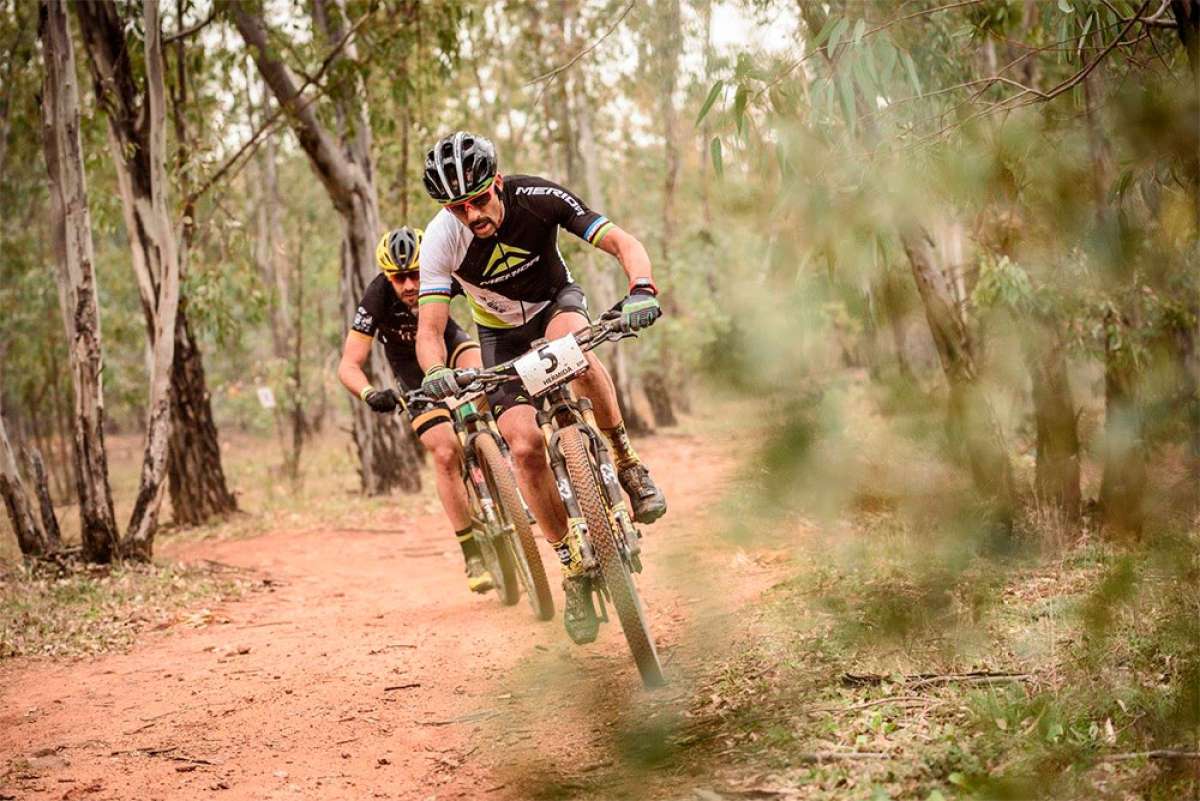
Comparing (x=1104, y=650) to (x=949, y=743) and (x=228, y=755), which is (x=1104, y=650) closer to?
(x=949, y=743)

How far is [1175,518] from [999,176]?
1250 mm

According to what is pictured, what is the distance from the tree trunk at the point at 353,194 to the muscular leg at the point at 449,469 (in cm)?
663

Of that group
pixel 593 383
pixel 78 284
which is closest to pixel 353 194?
pixel 78 284

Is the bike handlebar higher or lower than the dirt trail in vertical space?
higher

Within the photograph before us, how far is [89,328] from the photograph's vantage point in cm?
920

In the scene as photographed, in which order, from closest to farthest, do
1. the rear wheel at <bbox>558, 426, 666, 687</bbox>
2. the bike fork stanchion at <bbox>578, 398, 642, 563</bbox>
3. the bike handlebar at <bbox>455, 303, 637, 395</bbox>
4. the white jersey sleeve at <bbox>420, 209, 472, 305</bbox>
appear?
the rear wheel at <bbox>558, 426, 666, 687</bbox>, the bike handlebar at <bbox>455, 303, 637, 395</bbox>, the bike fork stanchion at <bbox>578, 398, 642, 563</bbox>, the white jersey sleeve at <bbox>420, 209, 472, 305</bbox>

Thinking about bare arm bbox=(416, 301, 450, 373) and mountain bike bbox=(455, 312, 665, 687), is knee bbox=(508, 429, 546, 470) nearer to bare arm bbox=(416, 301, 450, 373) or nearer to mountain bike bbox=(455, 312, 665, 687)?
mountain bike bbox=(455, 312, 665, 687)

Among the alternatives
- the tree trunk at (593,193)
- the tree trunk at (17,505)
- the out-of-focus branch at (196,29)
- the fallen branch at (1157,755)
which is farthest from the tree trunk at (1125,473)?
the tree trunk at (593,193)

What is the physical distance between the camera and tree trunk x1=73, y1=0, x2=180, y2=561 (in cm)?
945

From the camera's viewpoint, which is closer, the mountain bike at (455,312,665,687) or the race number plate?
the mountain bike at (455,312,665,687)

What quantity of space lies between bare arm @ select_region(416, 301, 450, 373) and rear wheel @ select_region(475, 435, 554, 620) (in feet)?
3.84

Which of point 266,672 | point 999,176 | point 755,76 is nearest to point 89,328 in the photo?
point 266,672

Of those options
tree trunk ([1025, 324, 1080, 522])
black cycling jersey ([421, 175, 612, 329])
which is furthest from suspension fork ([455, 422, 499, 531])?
tree trunk ([1025, 324, 1080, 522])

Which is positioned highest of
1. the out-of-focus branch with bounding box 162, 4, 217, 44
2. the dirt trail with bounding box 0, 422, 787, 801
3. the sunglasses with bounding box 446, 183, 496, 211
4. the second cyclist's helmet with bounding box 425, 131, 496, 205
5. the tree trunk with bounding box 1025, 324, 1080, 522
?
the out-of-focus branch with bounding box 162, 4, 217, 44
